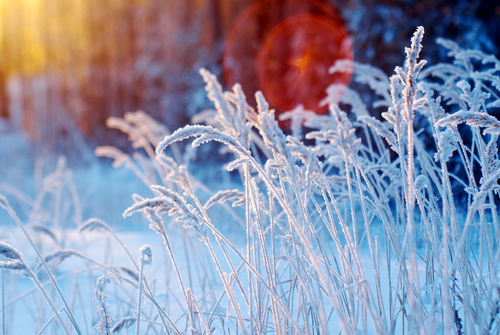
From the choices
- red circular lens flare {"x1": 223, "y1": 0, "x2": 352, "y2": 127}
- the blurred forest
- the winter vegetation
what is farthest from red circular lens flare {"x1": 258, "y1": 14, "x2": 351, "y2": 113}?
the winter vegetation

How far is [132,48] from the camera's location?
9.94m

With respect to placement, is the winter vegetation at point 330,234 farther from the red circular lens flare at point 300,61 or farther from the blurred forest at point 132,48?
the red circular lens flare at point 300,61

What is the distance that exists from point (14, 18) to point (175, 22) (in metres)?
11.7

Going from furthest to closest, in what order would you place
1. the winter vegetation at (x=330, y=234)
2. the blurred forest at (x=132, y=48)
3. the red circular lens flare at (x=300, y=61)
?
the red circular lens flare at (x=300, y=61)
the blurred forest at (x=132, y=48)
the winter vegetation at (x=330, y=234)

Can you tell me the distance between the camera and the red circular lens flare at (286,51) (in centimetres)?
452

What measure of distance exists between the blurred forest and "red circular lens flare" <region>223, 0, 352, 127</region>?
0.29 meters

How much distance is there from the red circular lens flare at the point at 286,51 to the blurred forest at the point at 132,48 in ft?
0.94

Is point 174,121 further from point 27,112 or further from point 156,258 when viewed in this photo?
point 27,112

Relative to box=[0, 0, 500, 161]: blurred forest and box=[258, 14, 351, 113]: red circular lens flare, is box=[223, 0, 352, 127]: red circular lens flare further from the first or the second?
box=[0, 0, 500, 161]: blurred forest

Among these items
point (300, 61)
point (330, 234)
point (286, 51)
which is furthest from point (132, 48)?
point (330, 234)

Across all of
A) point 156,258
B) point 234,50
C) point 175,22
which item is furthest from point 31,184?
point 156,258

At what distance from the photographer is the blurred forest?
3.11 meters

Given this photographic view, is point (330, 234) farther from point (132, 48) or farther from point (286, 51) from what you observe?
point (132, 48)

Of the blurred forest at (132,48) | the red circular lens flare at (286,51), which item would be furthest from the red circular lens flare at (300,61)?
the blurred forest at (132,48)
